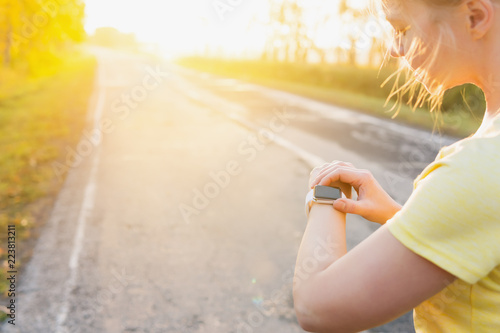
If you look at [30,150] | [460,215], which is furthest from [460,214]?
[30,150]

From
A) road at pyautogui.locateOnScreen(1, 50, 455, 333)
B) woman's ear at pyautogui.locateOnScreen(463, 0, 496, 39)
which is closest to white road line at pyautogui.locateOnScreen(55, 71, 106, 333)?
road at pyautogui.locateOnScreen(1, 50, 455, 333)

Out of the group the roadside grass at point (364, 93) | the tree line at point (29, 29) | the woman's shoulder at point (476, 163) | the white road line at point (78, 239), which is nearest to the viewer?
the woman's shoulder at point (476, 163)

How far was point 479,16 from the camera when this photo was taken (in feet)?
2.29

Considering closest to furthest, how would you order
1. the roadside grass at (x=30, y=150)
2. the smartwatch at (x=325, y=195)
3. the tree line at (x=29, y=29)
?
1. the smartwatch at (x=325, y=195)
2. the roadside grass at (x=30, y=150)
3. the tree line at (x=29, y=29)

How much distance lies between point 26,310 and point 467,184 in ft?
11.4

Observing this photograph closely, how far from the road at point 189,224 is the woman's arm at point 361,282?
8.09ft

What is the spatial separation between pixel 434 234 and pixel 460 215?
46mm

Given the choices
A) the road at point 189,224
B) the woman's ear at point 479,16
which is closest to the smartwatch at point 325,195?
the woman's ear at point 479,16

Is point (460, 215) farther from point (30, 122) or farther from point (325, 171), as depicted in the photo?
point (30, 122)

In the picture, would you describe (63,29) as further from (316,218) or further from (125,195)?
(316,218)

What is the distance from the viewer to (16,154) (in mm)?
8312

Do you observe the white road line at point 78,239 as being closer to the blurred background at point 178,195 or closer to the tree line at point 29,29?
the blurred background at point 178,195

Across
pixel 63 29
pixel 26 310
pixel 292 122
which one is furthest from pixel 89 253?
pixel 63 29

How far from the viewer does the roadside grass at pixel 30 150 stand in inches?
193
